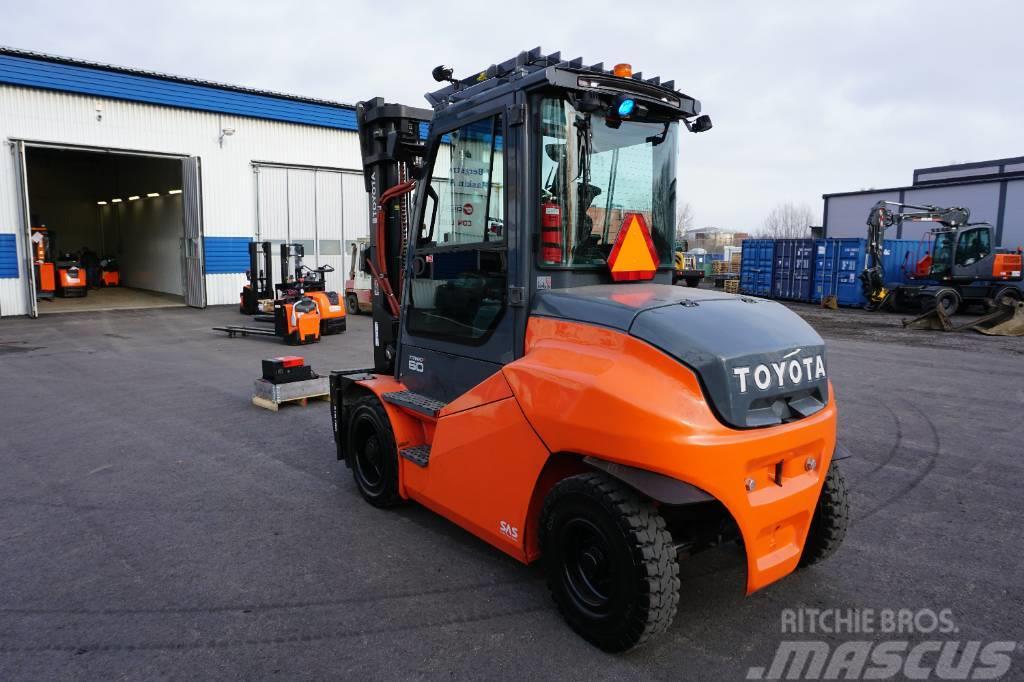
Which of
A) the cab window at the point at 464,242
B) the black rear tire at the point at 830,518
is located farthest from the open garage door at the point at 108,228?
the black rear tire at the point at 830,518

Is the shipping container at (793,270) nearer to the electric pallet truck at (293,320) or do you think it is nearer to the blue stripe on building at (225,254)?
the electric pallet truck at (293,320)

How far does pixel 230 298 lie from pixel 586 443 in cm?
2018

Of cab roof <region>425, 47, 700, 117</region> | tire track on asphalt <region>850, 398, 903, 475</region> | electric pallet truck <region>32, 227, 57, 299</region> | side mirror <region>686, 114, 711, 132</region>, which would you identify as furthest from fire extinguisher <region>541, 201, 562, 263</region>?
electric pallet truck <region>32, 227, 57, 299</region>

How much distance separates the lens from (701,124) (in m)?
4.13

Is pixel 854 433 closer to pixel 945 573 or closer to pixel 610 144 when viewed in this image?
pixel 945 573

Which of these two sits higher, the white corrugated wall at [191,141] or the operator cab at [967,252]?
the white corrugated wall at [191,141]

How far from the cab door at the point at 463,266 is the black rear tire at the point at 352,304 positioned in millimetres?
A: 15336

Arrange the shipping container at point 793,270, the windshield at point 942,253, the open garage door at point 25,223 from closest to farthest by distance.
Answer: the open garage door at point 25,223
the windshield at point 942,253
the shipping container at point 793,270

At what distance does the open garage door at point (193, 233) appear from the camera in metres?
19.8

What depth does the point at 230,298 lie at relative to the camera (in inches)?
824

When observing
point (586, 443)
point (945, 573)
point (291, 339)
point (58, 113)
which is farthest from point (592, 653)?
point (58, 113)

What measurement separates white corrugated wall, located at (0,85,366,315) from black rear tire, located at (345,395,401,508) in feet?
Answer: 55.0

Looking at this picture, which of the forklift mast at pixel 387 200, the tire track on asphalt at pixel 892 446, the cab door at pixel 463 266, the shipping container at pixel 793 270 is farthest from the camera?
the shipping container at pixel 793 270

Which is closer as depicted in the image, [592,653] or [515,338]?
[592,653]
